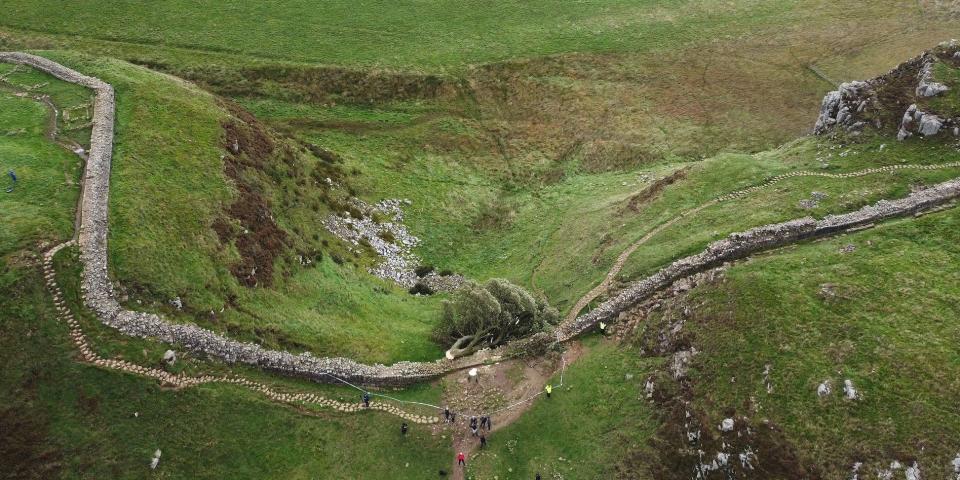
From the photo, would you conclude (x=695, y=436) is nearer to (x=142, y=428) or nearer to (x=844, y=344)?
(x=844, y=344)

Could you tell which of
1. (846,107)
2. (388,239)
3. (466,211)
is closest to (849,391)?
(846,107)

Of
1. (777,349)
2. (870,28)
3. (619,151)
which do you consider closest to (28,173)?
(777,349)

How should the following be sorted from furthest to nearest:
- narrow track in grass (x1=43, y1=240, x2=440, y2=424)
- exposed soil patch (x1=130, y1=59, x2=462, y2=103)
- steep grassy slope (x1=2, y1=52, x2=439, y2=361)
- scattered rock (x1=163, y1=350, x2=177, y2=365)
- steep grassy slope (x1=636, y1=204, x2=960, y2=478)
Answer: exposed soil patch (x1=130, y1=59, x2=462, y2=103), steep grassy slope (x1=2, y1=52, x2=439, y2=361), scattered rock (x1=163, y1=350, x2=177, y2=365), narrow track in grass (x1=43, y1=240, x2=440, y2=424), steep grassy slope (x1=636, y1=204, x2=960, y2=478)

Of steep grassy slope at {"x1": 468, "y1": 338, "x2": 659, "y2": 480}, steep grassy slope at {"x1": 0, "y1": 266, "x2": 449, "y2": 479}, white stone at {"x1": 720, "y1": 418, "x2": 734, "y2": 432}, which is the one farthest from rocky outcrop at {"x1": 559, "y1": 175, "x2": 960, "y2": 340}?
steep grassy slope at {"x1": 0, "y1": 266, "x2": 449, "y2": 479}

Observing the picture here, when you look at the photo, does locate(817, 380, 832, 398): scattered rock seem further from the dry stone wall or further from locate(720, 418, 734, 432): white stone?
the dry stone wall

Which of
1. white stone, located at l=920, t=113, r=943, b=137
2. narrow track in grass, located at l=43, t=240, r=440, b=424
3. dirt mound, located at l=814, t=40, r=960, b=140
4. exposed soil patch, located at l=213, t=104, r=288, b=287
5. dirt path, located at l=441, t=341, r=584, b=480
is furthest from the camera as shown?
dirt mound, located at l=814, t=40, r=960, b=140

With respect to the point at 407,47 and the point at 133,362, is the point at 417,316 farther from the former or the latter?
the point at 407,47
